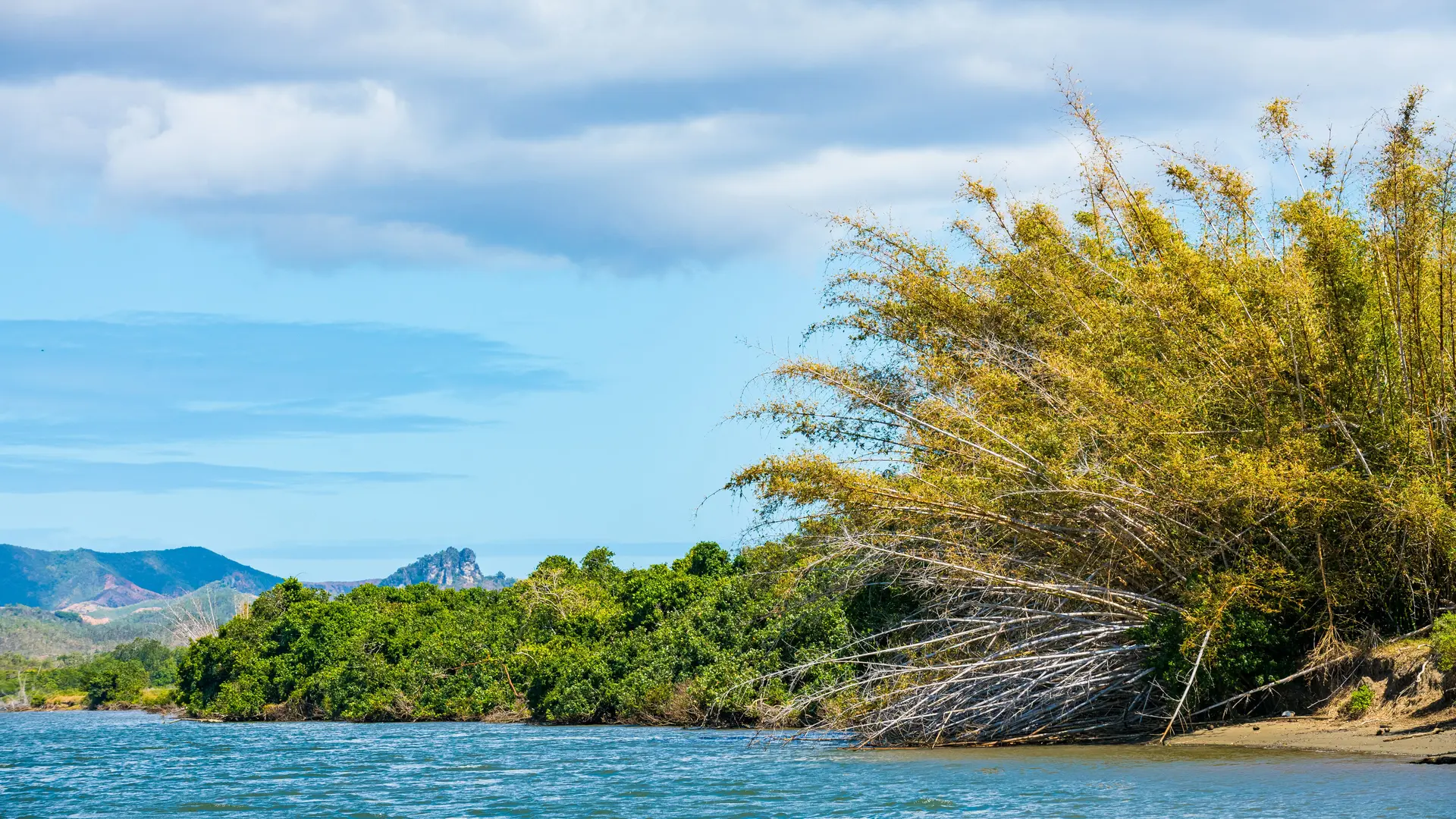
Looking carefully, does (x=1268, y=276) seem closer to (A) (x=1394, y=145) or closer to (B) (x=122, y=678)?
(A) (x=1394, y=145)

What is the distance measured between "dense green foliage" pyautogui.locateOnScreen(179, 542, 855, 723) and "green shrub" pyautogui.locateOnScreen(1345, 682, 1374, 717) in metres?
7.47

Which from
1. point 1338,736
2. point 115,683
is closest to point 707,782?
point 1338,736

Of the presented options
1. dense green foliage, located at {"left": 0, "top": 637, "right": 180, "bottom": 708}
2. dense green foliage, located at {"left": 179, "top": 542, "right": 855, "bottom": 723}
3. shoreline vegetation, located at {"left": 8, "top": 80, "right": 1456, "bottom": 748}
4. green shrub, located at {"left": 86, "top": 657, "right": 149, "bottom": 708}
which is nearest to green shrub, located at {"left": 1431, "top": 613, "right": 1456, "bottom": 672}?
shoreline vegetation, located at {"left": 8, "top": 80, "right": 1456, "bottom": 748}

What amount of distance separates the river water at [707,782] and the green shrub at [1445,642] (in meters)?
1.51

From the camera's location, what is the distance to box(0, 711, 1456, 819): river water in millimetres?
12891

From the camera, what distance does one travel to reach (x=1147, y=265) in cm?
1859

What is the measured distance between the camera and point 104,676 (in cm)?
7481

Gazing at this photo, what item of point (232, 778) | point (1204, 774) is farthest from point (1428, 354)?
point (232, 778)

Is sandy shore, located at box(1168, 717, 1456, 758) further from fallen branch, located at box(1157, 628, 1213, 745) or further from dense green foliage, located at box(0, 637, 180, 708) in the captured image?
dense green foliage, located at box(0, 637, 180, 708)

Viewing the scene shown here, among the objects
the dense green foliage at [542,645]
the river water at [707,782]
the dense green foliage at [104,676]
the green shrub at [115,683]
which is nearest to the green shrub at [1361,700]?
the river water at [707,782]

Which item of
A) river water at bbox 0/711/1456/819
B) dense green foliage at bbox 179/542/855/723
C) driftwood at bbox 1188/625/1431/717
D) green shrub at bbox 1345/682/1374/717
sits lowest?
river water at bbox 0/711/1456/819

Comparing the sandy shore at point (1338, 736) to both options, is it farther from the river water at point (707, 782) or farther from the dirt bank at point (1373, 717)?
the river water at point (707, 782)

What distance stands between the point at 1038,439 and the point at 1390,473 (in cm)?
412

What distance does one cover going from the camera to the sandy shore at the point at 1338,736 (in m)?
14.6
